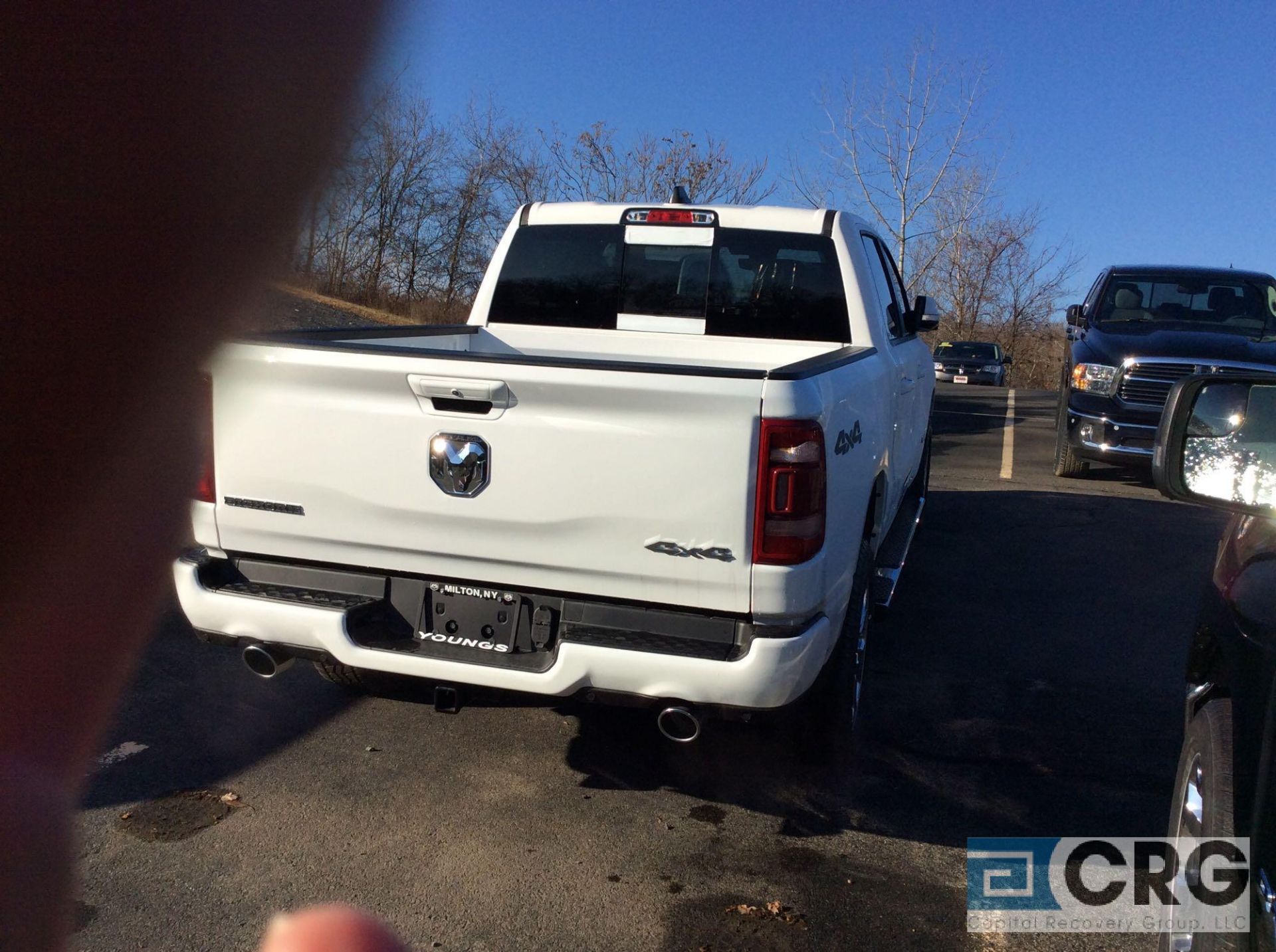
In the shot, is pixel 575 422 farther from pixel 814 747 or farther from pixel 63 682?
pixel 63 682

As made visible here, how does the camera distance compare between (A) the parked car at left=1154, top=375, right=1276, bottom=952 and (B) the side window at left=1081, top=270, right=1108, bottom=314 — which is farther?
(B) the side window at left=1081, top=270, right=1108, bottom=314

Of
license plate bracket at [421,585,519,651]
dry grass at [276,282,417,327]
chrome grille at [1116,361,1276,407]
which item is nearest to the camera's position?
license plate bracket at [421,585,519,651]

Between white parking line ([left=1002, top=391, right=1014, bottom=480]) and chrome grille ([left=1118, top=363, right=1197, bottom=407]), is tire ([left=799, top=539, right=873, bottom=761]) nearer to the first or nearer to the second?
chrome grille ([left=1118, top=363, right=1197, bottom=407])

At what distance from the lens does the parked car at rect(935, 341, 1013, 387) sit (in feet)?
93.2

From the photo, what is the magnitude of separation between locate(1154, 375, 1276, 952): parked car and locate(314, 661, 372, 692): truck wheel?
251 cm

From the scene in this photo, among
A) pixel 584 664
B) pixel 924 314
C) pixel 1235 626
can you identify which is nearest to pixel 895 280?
pixel 924 314

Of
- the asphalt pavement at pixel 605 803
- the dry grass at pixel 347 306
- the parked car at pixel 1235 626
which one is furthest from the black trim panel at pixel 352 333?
the dry grass at pixel 347 306

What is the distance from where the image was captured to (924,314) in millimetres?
6332

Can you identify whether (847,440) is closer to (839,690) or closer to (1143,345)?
(839,690)

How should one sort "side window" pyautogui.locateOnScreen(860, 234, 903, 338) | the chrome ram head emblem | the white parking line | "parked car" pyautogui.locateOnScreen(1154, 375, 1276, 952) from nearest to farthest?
"parked car" pyautogui.locateOnScreen(1154, 375, 1276, 952)
the chrome ram head emblem
"side window" pyautogui.locateOnScreen(860, 234, 903, 338)
the white parking line

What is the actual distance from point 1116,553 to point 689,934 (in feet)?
19.9

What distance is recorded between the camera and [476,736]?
13.8 feet

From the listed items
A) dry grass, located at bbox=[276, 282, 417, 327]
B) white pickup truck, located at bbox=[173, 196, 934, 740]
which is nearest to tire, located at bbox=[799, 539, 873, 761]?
white pickup truck, located at bbox=[173, 196, 934, 740]

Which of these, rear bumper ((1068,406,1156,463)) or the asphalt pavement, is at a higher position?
rear bumper ((1068,406,1156,463))
